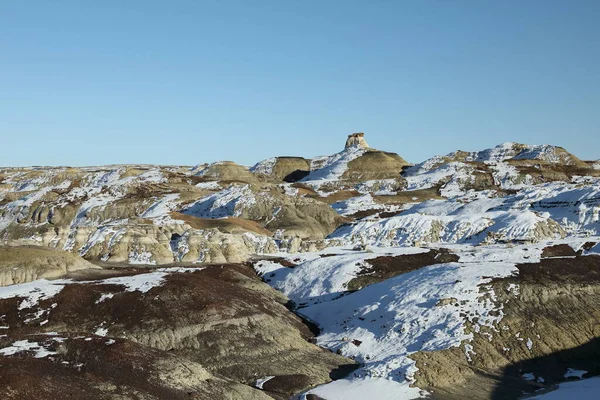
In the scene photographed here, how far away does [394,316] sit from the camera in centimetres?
6178

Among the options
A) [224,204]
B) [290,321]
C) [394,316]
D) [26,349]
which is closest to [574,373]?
[394,316]

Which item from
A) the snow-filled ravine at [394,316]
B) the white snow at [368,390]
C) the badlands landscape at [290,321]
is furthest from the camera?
the snow-filled ravine at [394,316]

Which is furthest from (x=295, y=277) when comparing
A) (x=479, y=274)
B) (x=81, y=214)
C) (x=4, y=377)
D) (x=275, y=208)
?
(x=81, y=214)

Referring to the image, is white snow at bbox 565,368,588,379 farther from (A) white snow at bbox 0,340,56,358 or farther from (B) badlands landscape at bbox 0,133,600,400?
(A) white snow at bbox 0,340,56,358

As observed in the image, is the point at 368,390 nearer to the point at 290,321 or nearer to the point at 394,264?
the point at 290,321

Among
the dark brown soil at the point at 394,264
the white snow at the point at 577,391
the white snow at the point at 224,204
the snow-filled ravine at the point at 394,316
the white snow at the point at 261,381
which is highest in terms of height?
the white snow at the point at 224,204

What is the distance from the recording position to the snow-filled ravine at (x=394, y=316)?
50281mm

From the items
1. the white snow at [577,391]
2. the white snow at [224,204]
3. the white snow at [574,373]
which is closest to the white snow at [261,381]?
the white snow at [577,391]

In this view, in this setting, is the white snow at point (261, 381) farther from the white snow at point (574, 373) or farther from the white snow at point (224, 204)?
the white snow at point (224, 204)

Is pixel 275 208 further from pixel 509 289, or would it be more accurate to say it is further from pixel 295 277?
pixel 509 289

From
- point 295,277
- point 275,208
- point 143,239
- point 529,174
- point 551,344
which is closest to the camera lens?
point 551,344

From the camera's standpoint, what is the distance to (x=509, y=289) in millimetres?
61812

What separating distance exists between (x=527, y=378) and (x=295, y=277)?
38.7m

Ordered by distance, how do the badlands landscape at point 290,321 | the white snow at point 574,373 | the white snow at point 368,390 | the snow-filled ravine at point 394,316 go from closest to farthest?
the badlands landscape at point 290,321
the white snow at point 368,390
the snow-filled ravine at point 394,316
the white snow at point 574,373
